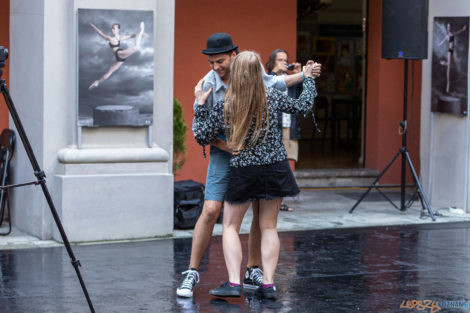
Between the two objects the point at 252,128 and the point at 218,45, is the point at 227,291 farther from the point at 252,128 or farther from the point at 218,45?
the point at 218,45

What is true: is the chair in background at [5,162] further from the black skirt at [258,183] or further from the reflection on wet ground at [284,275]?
the black skirt at [258,183]

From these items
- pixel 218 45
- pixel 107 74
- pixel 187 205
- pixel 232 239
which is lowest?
pixel 187 205

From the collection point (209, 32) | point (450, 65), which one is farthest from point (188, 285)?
point (209, 32)

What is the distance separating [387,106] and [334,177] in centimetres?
129

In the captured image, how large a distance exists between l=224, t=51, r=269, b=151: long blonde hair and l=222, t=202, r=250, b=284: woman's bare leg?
1.51 feet

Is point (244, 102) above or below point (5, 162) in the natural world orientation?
above

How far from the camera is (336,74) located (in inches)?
709

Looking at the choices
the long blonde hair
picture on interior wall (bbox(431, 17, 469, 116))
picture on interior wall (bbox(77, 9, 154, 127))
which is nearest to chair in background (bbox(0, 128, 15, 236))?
picture on interior wall (bbox(77, 9, 154, 127))

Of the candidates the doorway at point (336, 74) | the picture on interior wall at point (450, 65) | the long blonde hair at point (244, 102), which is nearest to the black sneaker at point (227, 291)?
the long blonde hair at point (244, 102)

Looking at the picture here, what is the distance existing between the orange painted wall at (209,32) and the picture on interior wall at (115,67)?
294cm

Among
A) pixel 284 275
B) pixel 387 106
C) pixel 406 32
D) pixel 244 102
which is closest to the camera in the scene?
pixel 244 102

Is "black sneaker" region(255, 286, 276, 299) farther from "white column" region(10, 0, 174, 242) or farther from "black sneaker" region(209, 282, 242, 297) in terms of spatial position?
"white column" region(10, 0, 174, 242)

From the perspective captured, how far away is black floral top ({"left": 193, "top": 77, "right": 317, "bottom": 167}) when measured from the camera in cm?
619

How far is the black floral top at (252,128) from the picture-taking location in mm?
6191
